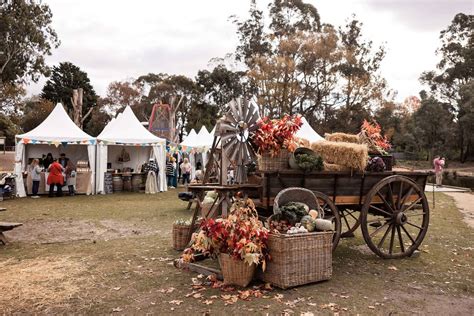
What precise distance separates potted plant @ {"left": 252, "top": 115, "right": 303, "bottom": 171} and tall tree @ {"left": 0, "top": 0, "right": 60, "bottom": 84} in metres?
27.2

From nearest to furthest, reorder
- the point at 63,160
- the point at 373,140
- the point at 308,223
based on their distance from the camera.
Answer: the point at 308,223 < the point at 373,140 < the point at 63,160

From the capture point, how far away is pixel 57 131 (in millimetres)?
17344

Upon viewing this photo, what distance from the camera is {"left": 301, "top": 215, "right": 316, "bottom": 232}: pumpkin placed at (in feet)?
18.8

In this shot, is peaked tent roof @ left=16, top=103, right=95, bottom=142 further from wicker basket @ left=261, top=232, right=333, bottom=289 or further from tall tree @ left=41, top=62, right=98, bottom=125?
tall tree @ left=41, top=62, right=98, bottom=125

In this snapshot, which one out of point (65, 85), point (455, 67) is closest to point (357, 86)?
point (455, 67)

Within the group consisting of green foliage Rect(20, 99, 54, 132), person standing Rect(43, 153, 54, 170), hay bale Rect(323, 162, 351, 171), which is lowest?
person standing Rect(43, 153, 54, 170)

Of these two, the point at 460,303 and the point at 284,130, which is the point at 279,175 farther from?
the point at 460,303

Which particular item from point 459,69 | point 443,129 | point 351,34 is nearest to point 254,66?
point 351,34

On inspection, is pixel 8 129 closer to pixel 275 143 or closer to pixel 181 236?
pixel 181 236

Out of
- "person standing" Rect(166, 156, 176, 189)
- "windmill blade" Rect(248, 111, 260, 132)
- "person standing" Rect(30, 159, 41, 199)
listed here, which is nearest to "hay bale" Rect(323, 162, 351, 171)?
"windmill blade" Rect(248, 111, 260, 132)

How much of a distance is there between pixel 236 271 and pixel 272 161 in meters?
1.83

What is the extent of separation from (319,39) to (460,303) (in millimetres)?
32846

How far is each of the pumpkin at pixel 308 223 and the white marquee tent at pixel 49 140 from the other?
13.8 m

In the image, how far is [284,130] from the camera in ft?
21.2
